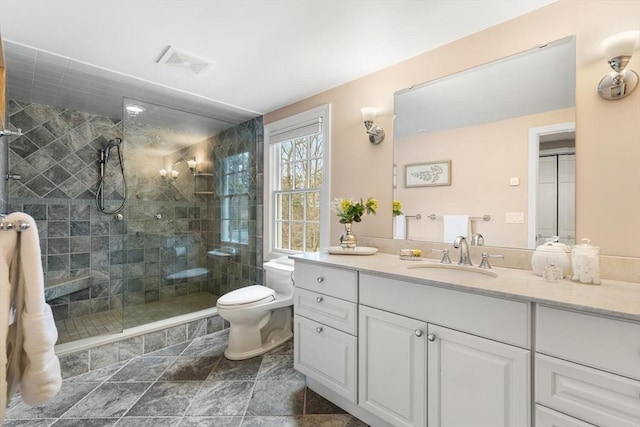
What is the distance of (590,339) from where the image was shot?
0.93m

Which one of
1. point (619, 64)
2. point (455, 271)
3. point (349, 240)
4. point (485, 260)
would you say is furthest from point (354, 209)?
point (619, 64)

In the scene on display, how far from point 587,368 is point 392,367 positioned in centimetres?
75

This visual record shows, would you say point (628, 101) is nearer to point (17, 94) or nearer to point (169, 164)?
point (169, 164)

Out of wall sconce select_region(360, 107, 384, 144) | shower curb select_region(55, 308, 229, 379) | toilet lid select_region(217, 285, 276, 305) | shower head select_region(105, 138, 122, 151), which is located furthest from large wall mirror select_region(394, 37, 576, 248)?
shower head select_region(105, 138, 122, 151)

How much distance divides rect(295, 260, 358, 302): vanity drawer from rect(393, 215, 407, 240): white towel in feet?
1.98

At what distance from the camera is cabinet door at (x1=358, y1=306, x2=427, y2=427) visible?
1.33m

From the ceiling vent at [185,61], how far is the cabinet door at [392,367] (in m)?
1.97

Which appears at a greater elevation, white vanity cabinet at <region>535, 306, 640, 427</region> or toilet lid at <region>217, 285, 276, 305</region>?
white vanity cabinet at <region>535, 306, 640, 427</region>

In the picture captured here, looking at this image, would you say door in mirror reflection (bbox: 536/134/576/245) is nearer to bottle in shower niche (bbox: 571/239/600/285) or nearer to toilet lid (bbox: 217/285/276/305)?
bottle in shower niche (bbox: 571/239/600/285)

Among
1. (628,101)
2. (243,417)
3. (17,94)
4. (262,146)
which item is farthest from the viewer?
(262,146)

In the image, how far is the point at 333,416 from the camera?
1663 mm

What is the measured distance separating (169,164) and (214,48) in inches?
58.0

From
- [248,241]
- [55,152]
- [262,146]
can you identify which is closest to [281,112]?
[262,146]

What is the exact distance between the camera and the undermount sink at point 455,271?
4.76 ft
